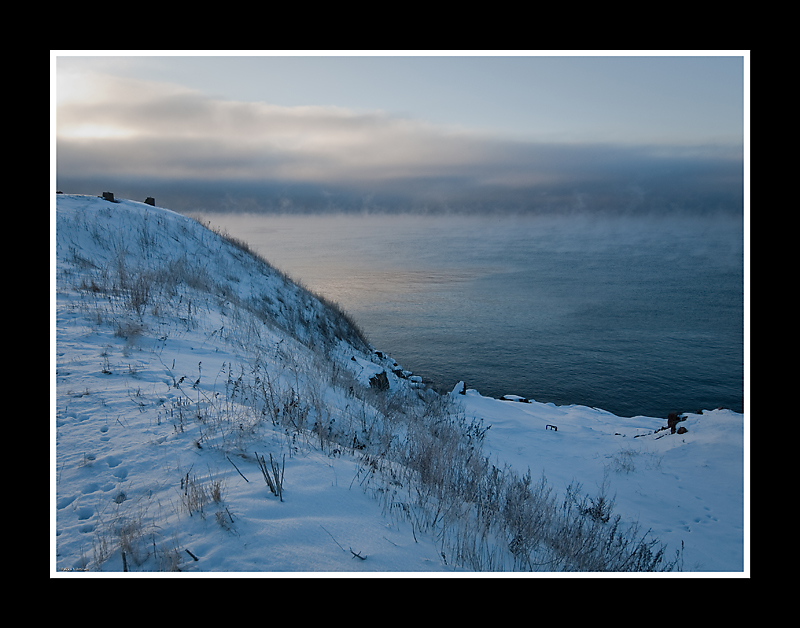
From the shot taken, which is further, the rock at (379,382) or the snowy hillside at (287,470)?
the rock at (379,382)

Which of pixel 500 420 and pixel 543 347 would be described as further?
pixel 543 347

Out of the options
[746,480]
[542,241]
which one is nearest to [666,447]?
[746,480]

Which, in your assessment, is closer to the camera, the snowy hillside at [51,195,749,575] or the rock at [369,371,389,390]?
the snowy hillside at [51,195,749,575]

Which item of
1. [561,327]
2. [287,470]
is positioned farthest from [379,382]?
[561,327]

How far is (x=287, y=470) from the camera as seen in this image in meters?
3.70

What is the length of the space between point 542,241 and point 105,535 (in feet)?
593

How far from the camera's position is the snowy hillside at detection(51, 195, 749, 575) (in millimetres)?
2855

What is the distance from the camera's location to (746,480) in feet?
11.8

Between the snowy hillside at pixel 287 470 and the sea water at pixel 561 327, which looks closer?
the snowy hillside at pixel 287 470

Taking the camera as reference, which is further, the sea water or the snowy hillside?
the sea water

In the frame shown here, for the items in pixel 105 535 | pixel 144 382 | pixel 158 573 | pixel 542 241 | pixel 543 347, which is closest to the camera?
pixel 158 573

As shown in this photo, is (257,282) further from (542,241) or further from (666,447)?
(542,241)

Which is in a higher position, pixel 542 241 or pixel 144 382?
pixel 542 241

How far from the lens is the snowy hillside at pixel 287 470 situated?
2.86 m
